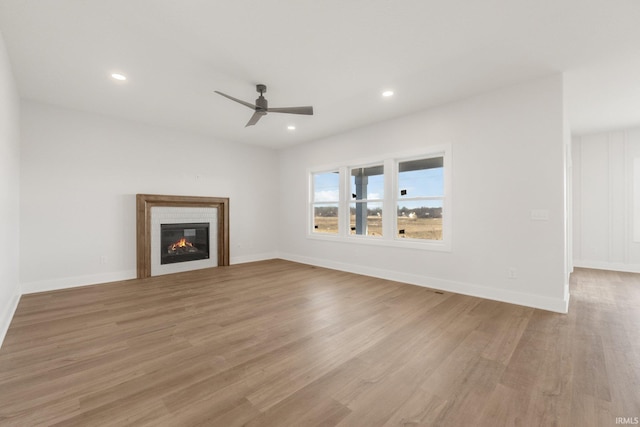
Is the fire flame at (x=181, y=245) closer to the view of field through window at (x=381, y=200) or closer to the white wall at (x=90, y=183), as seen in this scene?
the white wall at (x=90, y=183)

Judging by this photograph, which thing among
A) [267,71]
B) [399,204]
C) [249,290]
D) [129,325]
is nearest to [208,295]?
[249,290]

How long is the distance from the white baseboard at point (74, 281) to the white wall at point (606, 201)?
29.4 feet

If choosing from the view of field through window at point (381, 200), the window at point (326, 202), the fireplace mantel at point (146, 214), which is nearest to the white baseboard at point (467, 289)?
the view of field through window at point (381, 200)

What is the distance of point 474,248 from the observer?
385cm

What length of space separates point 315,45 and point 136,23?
161cm

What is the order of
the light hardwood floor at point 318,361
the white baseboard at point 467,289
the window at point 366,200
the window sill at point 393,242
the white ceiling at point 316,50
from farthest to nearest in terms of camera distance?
the window at point 366,200
the window sill at point 393,242
the white baseboard at point 467,289
the white ceiling at point 316,50
the light hardwood floor at point 318,361

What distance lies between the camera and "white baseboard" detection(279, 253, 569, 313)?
3219 millimetres

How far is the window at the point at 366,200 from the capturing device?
5.15 metres

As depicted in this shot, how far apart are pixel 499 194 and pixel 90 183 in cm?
629

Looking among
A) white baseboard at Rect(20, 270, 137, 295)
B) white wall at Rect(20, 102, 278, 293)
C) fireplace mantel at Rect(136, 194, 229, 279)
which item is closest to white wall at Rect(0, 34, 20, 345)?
white baseboard at Rect(20, 270, 137, 295)

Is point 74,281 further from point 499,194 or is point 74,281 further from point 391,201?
point 499,194

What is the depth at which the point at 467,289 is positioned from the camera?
12.7 feet

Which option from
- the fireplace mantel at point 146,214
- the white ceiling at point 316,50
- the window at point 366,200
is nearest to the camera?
the white ceiling at point 316,50

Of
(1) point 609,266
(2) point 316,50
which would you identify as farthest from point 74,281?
(1) point 609,266
